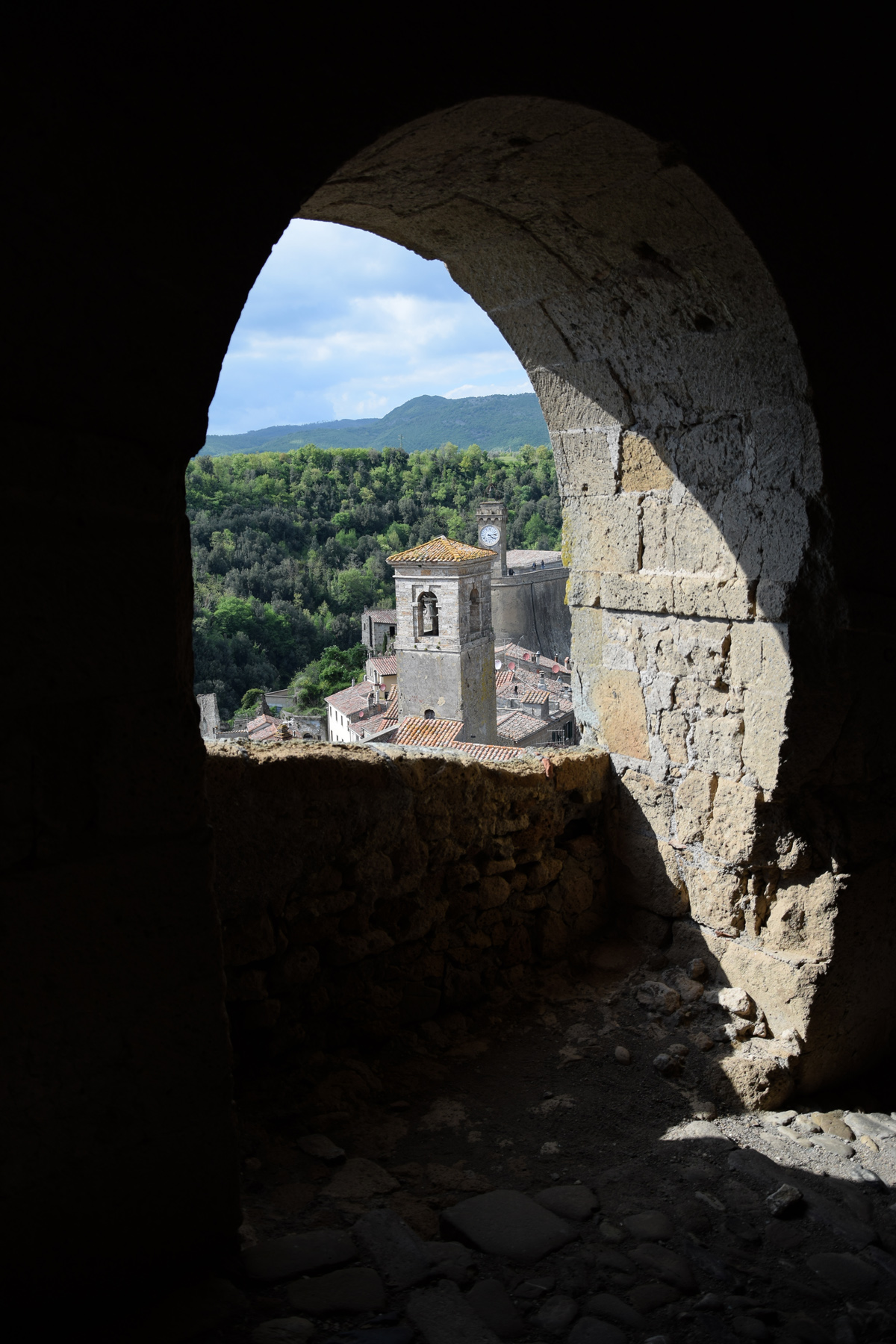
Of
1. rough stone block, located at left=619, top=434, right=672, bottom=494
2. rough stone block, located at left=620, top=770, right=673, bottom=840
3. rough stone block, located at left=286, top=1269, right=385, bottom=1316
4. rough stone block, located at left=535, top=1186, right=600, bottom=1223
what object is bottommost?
rough stone block, located at left=535, top=1186, right=600, bottom=1223

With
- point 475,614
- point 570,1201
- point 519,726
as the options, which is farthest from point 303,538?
point 570,1201

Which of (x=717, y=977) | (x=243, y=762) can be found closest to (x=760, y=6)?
(x=243, y=762)

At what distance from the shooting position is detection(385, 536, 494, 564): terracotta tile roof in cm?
2108

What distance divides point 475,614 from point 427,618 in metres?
1.17

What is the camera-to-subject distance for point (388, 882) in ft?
8.55

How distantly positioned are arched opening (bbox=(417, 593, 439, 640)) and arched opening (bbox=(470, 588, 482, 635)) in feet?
2.75

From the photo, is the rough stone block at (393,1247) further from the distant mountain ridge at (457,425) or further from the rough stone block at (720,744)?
the distant mountain ridge at (457,425)

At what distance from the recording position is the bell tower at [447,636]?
21.6 metres

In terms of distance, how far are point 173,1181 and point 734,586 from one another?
208 cm

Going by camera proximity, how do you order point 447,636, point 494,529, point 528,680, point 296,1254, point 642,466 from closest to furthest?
1. point 296,1254
2. point 642,466
3. point 447,636
4. point 528,680
5. point 494,529

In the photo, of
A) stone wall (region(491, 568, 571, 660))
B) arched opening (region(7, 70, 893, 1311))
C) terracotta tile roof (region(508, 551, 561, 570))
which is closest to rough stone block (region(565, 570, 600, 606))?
arched opening (region(7, 70, 893, 1311))

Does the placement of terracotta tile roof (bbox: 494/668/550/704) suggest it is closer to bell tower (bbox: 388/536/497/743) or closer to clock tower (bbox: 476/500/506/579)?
bell tower (bbox: 388/536/497/743)

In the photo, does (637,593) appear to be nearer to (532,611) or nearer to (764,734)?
(764,734)

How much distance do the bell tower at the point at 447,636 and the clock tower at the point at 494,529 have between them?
46.0 ft
